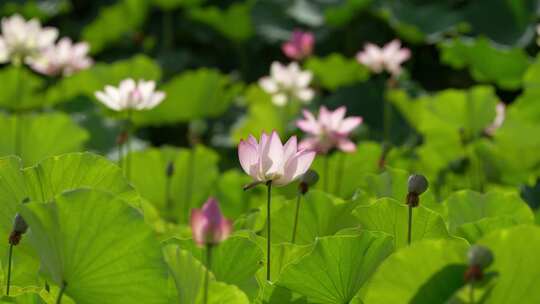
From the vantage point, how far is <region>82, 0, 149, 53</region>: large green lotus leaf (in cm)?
286

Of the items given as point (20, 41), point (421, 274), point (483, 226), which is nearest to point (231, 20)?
point (20, 41)

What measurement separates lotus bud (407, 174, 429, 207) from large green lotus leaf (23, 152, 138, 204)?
0.76 ft

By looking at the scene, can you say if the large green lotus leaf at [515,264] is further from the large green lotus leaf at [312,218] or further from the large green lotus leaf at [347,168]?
the large green lotus leaf at [347,168]

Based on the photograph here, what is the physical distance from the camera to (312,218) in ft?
3.17

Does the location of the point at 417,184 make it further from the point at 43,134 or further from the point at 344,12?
the point at 344,12

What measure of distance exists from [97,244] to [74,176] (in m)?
0.13

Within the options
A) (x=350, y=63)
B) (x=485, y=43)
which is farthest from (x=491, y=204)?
(x=350, y=63)

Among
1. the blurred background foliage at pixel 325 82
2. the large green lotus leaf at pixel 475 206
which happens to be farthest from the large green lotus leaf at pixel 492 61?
the large green lotus leaf at pixel 475 206

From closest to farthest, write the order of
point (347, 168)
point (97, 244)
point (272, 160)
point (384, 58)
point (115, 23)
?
point (97, 244)
point (272, 160)
point (347, 168)
point (384, 58)
point (115, 23)

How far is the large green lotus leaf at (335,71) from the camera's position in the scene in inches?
97.6

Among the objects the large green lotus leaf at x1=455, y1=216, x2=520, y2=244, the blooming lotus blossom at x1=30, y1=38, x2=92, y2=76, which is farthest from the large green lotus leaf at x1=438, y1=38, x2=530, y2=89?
the large green lotus leaf at x1=455, y1=216, x2=520, y2=244

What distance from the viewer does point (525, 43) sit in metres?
2.57

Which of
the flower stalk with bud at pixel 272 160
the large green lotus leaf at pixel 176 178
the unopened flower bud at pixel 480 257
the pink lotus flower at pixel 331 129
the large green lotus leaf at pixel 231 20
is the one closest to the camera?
the unopened flower bud at pixel 480 257

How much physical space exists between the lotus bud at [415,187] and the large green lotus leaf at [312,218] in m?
0.16
